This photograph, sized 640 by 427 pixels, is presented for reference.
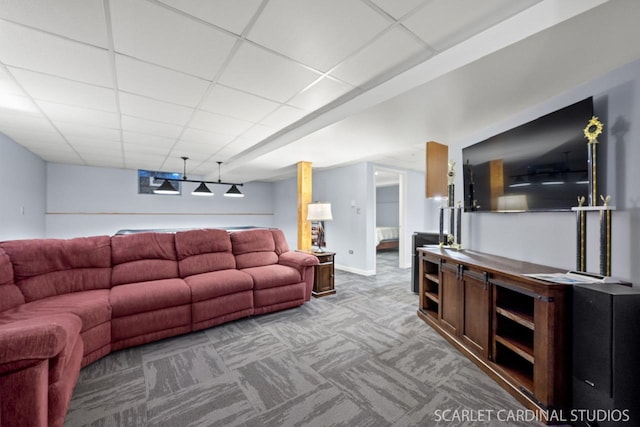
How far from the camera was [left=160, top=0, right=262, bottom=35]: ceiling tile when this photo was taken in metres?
1.41

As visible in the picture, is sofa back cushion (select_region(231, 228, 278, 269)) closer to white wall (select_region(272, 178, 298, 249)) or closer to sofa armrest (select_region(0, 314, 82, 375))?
sofa armrest (select_region(0, 314, 82, 375))

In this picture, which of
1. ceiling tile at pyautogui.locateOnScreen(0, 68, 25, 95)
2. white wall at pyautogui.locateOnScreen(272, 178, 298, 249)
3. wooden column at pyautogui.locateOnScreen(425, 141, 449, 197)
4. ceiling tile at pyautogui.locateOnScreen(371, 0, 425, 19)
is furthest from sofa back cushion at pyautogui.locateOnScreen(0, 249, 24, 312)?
white wall at pyautogui.locateOnScreen(272, 178, 298, 249)

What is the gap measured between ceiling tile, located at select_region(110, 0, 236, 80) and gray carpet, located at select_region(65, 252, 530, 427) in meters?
2.45

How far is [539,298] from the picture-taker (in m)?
1.61

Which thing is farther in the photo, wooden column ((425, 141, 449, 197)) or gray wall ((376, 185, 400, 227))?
gray wall ((376, 185, 400, 227))

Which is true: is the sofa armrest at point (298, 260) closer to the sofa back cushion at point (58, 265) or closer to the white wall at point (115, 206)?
the sofa back cushion at point (58, 265)

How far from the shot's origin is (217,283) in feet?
9.60

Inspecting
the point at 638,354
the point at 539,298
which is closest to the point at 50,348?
the point at 539,298

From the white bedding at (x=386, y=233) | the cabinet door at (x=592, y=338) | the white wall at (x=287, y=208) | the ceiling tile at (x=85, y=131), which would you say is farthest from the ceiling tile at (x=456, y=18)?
the white bedding at (x=386, y=233)

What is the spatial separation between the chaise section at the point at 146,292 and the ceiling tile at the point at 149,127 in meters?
1.45

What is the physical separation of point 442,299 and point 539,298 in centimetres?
113

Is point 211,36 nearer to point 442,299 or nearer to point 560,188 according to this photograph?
point 560,188

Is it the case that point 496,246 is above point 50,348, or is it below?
above

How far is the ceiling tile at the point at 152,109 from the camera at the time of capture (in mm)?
2609
